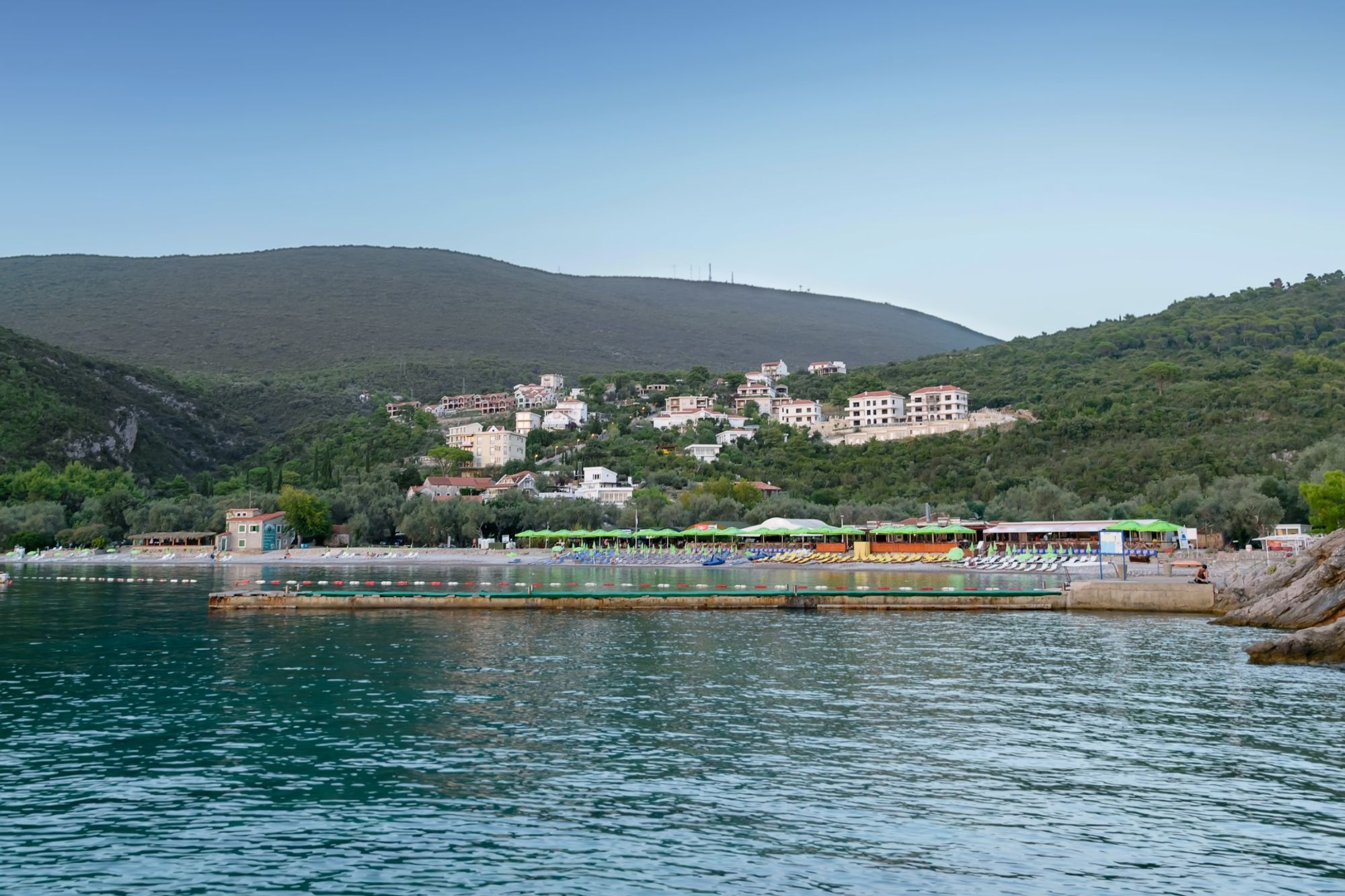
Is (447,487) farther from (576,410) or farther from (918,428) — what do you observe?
(918,428)

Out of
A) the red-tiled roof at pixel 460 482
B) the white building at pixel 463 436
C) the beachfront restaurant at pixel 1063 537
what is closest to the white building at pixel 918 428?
the beachfront restaurant at pixel 1063 537

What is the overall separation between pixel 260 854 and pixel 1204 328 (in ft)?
491

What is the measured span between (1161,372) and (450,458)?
3137 inches

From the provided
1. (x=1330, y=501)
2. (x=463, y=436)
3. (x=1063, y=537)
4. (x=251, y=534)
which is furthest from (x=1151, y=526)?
(x=463, y=436)

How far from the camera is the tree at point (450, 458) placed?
124 m

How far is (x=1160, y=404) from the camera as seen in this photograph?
98.2 m

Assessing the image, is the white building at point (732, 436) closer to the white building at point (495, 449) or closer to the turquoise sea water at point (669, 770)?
the white building at point (495, 449)

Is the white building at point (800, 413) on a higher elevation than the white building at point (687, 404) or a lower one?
lower

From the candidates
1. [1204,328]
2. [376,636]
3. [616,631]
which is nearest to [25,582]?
[376,636]

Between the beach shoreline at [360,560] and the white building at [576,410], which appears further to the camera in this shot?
the white building at [576,410]

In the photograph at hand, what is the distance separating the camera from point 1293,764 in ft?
50.3

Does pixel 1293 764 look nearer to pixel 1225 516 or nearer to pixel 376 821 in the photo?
Answer: pixel 376 821

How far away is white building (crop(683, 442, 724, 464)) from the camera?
117m

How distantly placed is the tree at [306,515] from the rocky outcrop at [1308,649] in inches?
3149
